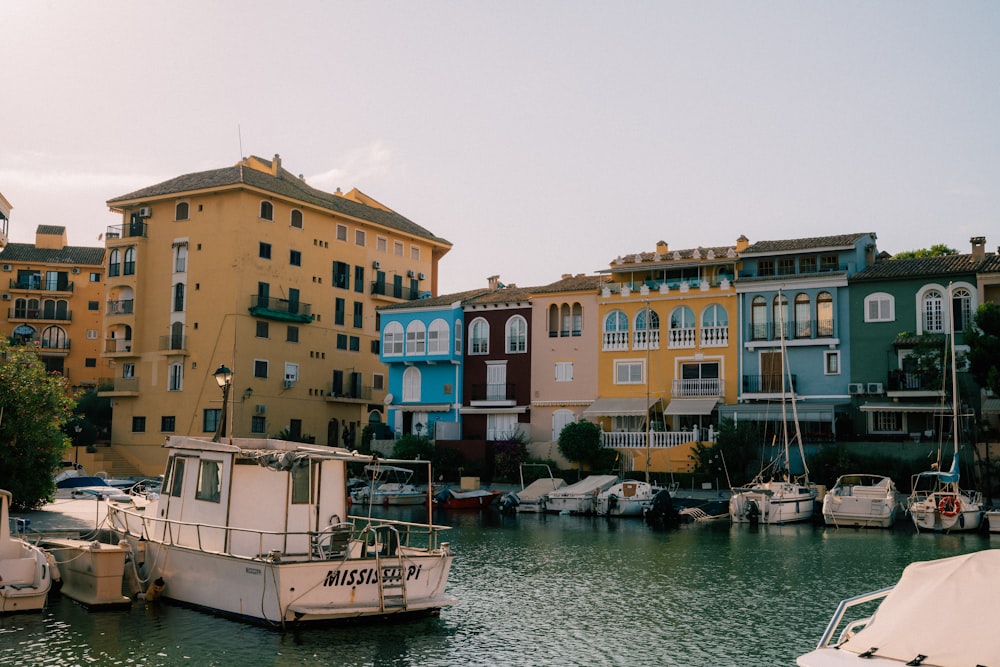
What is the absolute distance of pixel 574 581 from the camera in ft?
85.0

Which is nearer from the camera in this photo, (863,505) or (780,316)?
(863,505)

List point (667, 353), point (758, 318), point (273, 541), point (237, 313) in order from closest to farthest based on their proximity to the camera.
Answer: point (273, 541)
point (758, 318)
point (667, 353)
point (237, 313)

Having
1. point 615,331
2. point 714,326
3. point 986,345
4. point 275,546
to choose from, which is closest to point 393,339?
point 615,331

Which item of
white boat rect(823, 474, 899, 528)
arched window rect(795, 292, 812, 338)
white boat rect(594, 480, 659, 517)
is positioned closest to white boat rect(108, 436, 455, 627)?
white boat rect(823, 474, 899, 528)

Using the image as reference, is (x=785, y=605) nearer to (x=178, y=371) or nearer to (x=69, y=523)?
(x=69, y=523)

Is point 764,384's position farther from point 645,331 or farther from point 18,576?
point 18,576

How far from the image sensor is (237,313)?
64625 mm

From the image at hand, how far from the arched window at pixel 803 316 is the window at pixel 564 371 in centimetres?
1348

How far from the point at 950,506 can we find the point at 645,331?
22.5m

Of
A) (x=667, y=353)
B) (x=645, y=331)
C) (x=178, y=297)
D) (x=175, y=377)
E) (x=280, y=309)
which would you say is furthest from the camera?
(x=178, y=297)

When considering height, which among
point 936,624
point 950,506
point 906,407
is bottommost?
point 950,506

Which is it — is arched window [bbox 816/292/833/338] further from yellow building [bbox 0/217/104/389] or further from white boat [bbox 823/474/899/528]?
yellow building [bbox 0/217/104/389]

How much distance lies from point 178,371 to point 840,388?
42151 mm

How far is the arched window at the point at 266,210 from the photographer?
6781cm
